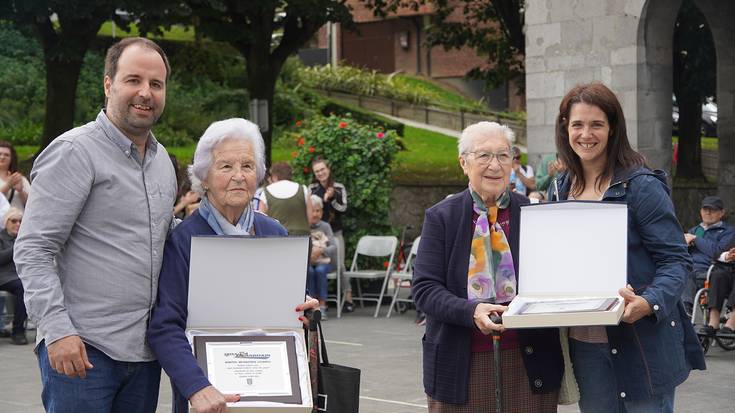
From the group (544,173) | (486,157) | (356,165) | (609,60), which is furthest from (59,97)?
(486,157)

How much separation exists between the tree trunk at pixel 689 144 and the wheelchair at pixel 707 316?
14939 millimetres

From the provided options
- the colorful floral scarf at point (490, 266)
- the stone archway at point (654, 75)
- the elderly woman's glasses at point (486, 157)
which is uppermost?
the stone archway at point (654, 75)

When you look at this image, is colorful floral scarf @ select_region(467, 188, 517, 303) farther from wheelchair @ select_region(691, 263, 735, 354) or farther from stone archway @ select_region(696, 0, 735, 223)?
stone archway @ select_region(696, 0, 735, 223)

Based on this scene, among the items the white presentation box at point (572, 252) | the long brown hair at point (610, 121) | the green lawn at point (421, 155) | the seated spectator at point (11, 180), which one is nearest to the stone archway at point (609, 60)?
the green lawn at point (421, 155)

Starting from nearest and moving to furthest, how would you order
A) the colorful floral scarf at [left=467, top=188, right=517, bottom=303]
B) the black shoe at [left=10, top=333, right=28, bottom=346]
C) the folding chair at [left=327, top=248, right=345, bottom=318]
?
the colorful floral scarf at [left=467, top=188, right=517, bottom=303] < the black shoe at [left=10, top=333, right=28, bottom=346] < the folding chair at [left=327, top=248, right=345, bottom=318]

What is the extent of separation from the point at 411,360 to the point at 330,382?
6893mm

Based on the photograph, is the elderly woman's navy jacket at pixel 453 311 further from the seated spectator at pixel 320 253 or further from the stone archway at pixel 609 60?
the stone archway at pixel 609 60

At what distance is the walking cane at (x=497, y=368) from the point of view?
4395mm

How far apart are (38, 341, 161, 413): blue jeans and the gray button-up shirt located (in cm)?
5

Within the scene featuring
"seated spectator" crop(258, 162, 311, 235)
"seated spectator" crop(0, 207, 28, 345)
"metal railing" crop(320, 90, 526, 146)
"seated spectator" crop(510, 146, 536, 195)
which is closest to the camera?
"seated spectator" crop(0, 207, 28, 345)

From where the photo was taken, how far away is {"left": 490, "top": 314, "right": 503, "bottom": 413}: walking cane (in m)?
4.39

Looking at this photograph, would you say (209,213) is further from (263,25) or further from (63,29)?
(263,25)

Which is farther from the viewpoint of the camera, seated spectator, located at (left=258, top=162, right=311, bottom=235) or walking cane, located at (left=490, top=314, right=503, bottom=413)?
seated spectator, located at (left=258, top=162, right=311, bottom=235)

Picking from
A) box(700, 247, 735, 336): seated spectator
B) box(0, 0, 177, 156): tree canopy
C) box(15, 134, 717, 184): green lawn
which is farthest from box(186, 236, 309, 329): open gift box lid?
box(15, 134, 717, 184): green lawn
